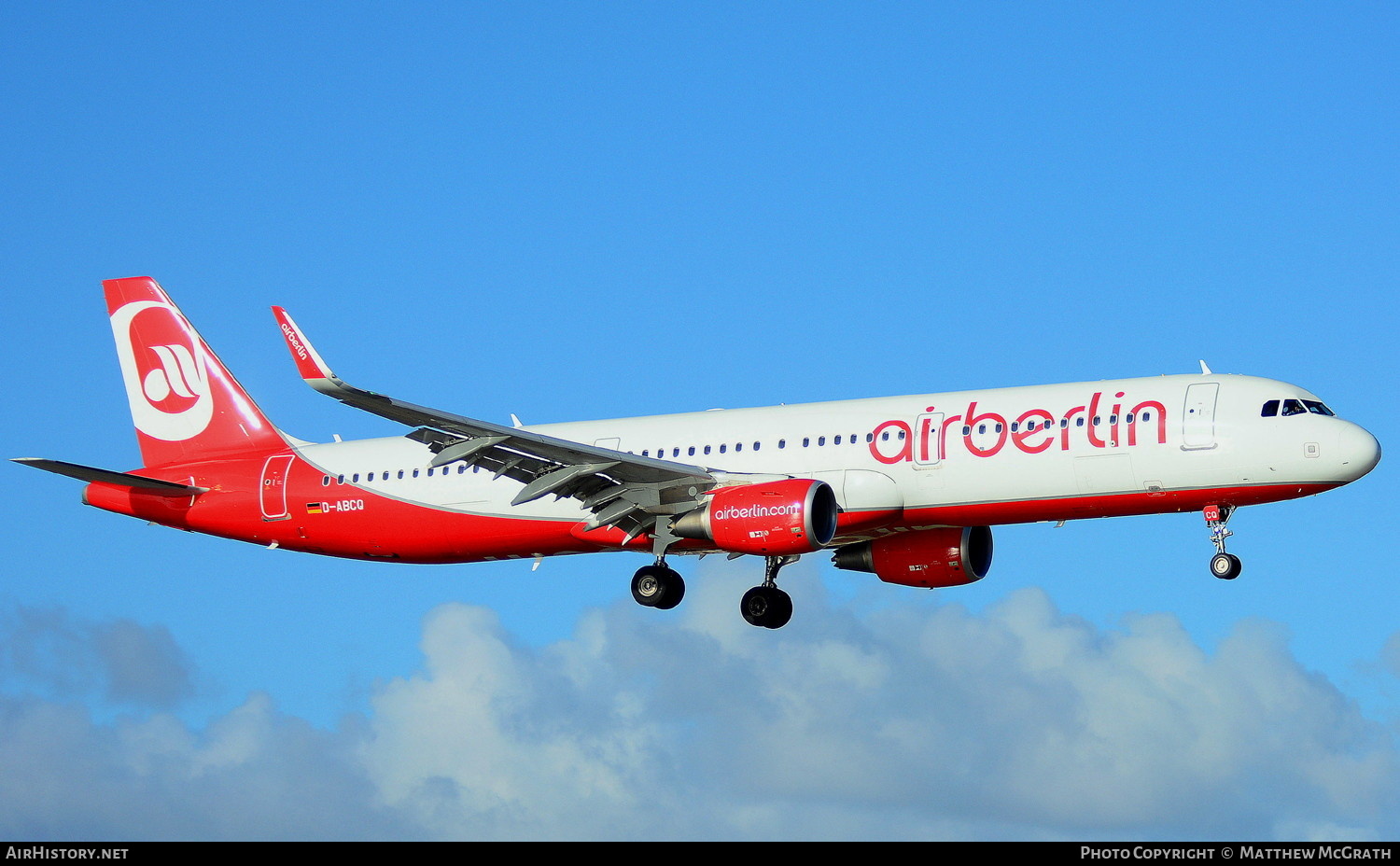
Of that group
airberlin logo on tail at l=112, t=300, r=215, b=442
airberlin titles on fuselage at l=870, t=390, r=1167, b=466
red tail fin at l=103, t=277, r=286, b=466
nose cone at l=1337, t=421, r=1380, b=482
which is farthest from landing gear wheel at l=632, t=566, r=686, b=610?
nose cone at l=1337, t=421, r=1380, b=482

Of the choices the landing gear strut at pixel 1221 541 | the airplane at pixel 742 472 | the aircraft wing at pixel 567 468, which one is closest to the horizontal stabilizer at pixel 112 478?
the airplane at pixel 742 472

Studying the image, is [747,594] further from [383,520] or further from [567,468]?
[383,520]

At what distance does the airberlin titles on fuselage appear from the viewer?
3888 cm

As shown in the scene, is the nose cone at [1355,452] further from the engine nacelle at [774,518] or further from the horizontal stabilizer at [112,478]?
the horizontal stabilizer at [112,478]

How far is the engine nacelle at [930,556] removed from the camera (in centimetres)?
4466

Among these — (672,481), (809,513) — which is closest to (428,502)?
(672,481)

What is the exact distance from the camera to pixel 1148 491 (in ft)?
128

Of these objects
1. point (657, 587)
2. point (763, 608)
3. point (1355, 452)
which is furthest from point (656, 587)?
point (1355, 452)

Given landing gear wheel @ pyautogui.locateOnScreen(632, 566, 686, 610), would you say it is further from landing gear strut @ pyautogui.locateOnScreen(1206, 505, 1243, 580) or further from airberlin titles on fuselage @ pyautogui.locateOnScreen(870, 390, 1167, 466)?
landing gear strut @ pyautogui.locateOnScreen(1206, 505, 1243, 580)

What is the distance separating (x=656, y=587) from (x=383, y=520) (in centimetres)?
774

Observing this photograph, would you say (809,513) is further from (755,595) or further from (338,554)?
(338,554)

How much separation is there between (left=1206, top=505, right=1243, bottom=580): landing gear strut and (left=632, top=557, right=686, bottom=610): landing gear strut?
12.8 meters

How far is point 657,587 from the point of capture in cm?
4378
